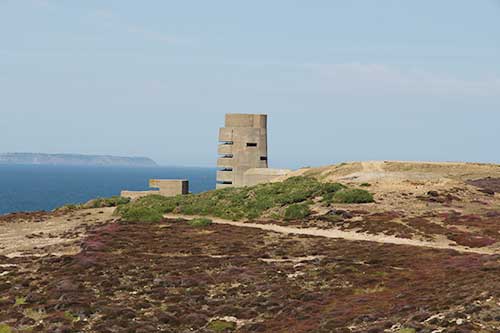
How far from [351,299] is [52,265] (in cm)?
1617

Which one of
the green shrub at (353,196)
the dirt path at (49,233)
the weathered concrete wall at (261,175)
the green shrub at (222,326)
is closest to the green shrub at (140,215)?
the dirt path at (49,233)

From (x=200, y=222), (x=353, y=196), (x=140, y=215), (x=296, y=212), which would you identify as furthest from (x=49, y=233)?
(x=353, y=196)

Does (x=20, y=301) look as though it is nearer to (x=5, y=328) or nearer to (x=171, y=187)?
(x=5, y=328)

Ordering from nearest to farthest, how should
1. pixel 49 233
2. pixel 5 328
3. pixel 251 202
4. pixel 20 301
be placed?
pixel 5 328, pixel 20 301, pixel 49 233, pixel 251 202

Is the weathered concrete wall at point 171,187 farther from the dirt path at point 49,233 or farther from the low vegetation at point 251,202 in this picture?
the dirt path at point 49,233

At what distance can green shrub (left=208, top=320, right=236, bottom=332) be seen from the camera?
23953 mm

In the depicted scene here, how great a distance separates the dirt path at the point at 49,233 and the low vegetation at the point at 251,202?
9.36 feet

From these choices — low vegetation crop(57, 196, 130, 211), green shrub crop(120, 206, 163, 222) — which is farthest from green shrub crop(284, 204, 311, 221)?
low vegetation crop(57, 196, 130, 211)

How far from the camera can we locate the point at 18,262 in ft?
116

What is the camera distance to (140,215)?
5172cm

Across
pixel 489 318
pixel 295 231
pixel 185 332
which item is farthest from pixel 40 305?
pixel 295 231

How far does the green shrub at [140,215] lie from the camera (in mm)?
50875

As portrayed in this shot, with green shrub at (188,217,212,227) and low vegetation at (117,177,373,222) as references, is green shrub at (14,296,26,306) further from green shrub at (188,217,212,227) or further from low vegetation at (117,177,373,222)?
low vegetation at (117,177,373,222)

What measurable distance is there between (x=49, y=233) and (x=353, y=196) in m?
22.5
